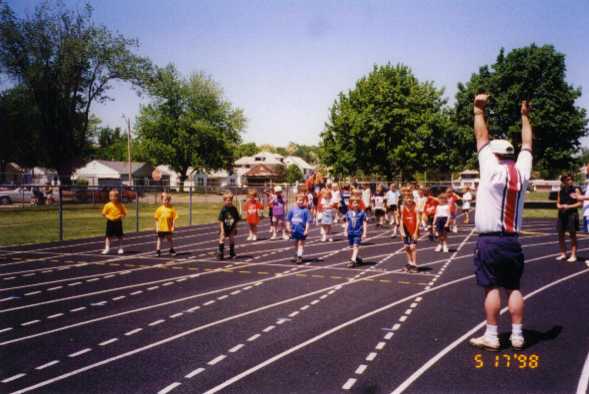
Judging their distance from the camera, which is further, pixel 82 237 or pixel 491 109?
pixel 491 109

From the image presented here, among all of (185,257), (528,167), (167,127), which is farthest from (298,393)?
(167,127)

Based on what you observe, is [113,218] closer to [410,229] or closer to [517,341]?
[410,229]

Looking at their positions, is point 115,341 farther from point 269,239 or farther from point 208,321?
point 269,239

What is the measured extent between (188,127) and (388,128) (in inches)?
1467

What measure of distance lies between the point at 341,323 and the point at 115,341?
286 cm

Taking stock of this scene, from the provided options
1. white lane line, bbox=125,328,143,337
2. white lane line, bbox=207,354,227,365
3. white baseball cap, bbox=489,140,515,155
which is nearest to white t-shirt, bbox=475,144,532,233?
white baseball cap, bbox=489,140,515,155

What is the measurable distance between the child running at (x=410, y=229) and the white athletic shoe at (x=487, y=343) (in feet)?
16.2

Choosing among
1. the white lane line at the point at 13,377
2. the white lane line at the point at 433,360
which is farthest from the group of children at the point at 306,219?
the white lane line at the point at 13,377

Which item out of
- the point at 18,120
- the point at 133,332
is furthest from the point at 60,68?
the point at 133,332

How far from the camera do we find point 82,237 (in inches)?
685

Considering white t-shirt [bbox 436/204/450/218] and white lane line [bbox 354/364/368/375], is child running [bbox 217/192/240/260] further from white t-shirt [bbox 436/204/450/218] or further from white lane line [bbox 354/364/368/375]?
white lane line [bbox 354/364/368/375]

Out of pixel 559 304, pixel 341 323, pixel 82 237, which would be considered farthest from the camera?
pixel 82 237

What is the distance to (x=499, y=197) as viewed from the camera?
17.0ft

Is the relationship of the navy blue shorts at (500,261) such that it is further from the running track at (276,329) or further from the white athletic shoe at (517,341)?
the running track at (276,329)
